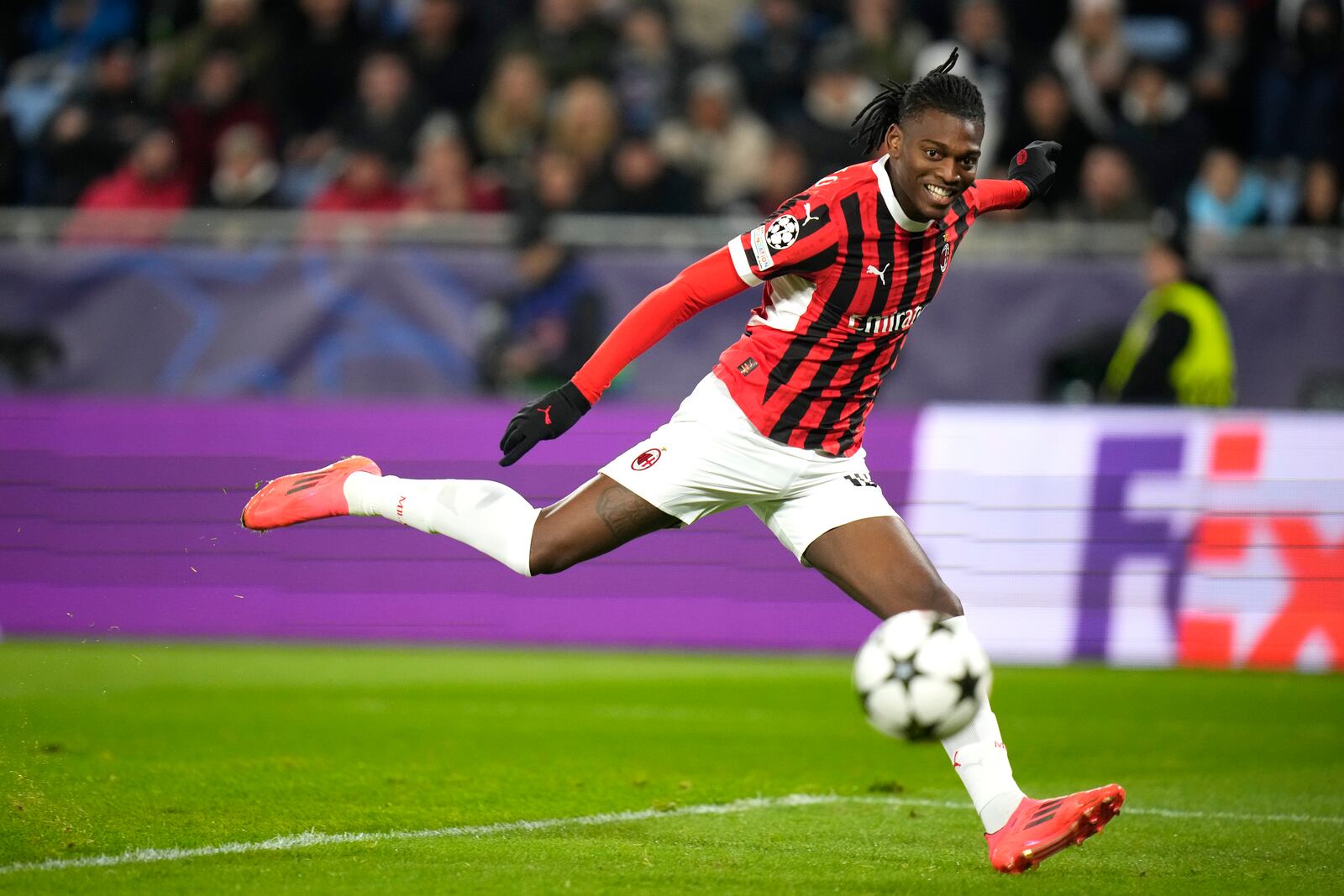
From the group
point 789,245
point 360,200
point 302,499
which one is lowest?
point 360,200

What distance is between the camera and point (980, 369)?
13031mm

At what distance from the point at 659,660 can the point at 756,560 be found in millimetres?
817

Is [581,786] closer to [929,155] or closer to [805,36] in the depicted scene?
[929,155]

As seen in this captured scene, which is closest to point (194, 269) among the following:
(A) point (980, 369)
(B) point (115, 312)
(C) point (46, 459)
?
(B) point (115, 312)

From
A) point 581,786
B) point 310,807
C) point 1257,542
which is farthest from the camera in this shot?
point 1257,542

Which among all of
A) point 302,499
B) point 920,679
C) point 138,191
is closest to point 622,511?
point 920,679

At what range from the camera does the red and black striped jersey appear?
5594 millimetres

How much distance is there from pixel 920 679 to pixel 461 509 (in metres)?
1.76

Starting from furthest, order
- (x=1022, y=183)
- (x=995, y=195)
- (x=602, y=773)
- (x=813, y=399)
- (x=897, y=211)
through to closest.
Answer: (x=602, y=773) < (x=1022, y=183) < (x=995, y=195) < (x=813, y=399) < (x=897, y=211)

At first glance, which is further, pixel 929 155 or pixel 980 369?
pixel 980 369

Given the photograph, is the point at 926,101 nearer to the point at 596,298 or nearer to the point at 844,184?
the point at 844,184

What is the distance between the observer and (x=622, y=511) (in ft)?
19.1

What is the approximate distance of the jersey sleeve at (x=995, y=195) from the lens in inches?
241

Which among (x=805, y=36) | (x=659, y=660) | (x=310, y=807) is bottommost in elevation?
(x=659, y=660)
